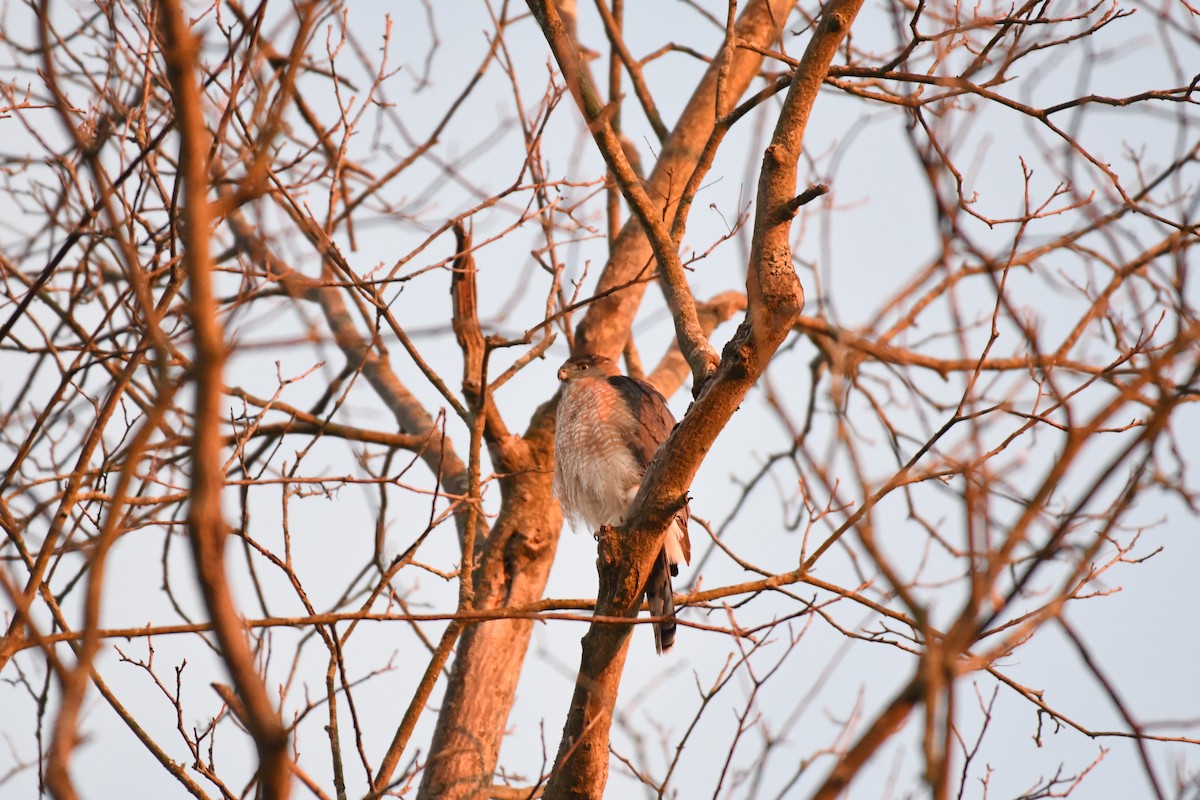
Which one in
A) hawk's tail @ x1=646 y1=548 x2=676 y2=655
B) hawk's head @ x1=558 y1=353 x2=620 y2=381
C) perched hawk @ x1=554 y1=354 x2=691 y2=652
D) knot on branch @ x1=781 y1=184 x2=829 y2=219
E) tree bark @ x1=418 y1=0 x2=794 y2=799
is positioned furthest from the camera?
hawk's head @ x1=558 y1=353 x2=620 y2=381

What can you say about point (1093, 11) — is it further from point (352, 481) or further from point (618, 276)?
point (352, 481)

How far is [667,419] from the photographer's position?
5.62 m

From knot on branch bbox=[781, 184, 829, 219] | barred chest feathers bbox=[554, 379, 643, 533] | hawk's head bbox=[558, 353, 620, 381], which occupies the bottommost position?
knot on branch bbox=[781, 184, 829, 219]

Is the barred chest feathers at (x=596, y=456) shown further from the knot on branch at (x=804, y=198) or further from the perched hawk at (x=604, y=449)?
the knot on branch at (x=804, y=198)

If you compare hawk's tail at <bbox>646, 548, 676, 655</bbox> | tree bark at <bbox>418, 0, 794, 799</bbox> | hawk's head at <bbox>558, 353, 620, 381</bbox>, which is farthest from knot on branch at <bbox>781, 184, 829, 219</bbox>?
hawk's head at <bbox>558, 353, 620, 381</bbox>

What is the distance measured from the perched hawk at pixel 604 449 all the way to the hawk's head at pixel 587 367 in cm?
6

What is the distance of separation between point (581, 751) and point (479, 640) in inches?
73.9

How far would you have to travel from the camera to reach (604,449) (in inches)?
211

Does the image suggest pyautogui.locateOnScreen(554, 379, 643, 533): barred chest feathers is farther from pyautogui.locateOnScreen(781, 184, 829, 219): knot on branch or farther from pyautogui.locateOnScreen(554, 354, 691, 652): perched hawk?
pyautogui.locateOnScreen(781, 184, 829, 219): knot on branch

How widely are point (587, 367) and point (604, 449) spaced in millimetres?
513

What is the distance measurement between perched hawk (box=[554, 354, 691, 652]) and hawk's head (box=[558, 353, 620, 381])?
2.3 inches

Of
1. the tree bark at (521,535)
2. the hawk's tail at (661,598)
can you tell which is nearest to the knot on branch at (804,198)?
the tree bark at (521,535)

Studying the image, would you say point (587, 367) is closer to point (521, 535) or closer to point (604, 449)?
point (604, 449)

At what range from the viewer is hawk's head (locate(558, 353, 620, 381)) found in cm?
562
